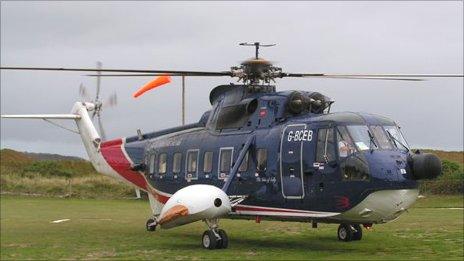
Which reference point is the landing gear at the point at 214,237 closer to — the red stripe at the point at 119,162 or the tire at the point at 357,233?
the tire at the point at 357,233

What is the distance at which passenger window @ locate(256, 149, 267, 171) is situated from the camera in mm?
19312

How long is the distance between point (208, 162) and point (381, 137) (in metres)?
5.93

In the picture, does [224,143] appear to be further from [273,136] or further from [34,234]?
[34,234]

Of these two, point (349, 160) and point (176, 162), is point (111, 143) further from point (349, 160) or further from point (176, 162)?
point (349, 160)

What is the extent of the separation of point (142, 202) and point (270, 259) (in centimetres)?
3308

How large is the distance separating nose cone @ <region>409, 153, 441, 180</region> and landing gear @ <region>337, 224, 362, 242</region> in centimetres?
463

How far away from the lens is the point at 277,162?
18844 mm

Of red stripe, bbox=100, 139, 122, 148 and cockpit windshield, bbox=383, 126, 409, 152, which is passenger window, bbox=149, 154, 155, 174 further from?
cockpit windshield, bbox=383, 126, 409, 152

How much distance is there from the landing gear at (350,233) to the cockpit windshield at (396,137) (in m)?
3.99

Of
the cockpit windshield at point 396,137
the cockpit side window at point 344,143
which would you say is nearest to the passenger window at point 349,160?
the cockpit side window at point 344,143

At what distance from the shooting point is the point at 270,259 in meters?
16.9

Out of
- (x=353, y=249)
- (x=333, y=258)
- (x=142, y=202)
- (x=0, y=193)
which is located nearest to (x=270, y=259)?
(x=333, y=258)

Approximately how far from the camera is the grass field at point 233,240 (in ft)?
58.5

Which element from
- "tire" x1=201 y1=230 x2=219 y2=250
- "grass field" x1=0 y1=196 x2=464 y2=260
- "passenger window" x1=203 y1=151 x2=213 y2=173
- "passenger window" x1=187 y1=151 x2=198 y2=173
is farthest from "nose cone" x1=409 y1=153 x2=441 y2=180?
"passenger window" x1=187 y1=151 x2=198 y2=173
